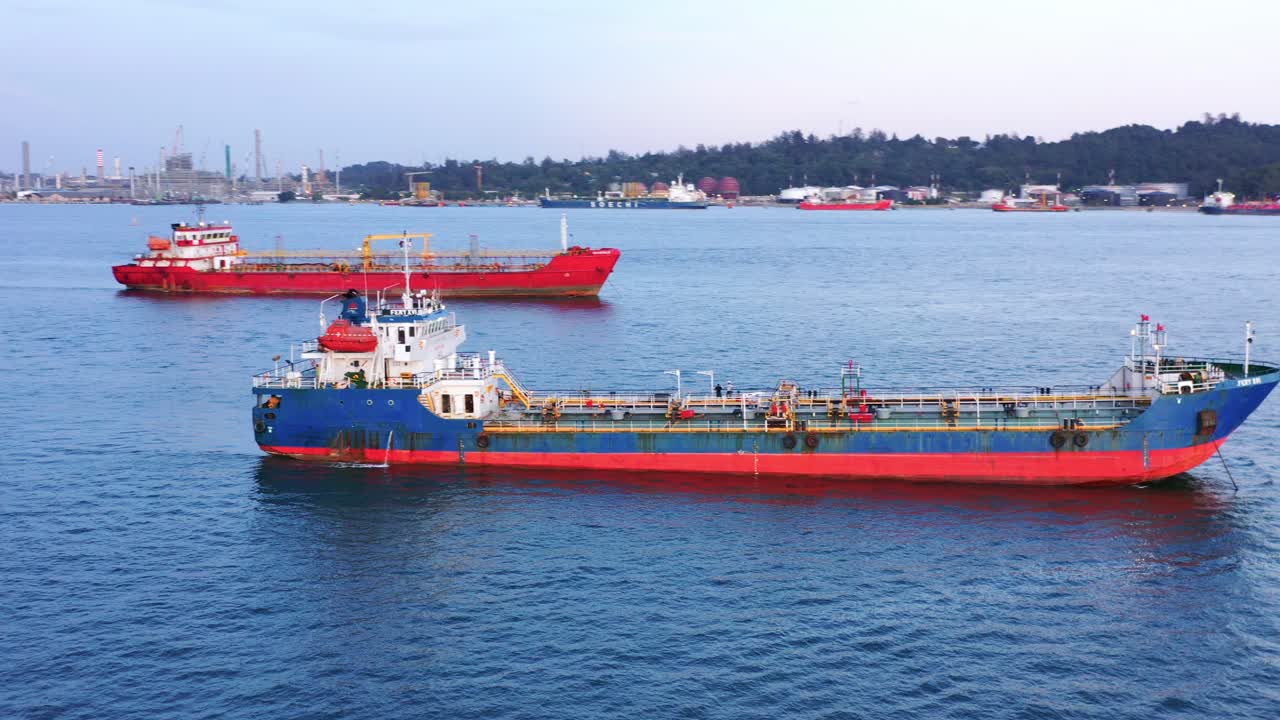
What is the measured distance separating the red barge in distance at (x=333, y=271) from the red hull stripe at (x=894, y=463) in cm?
Result: 5568

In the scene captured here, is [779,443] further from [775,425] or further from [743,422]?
[743,422]

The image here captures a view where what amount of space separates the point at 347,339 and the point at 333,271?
61.9 meters

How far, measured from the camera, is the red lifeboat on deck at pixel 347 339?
137 feet

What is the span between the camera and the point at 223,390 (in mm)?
57531

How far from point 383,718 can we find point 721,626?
8475mm

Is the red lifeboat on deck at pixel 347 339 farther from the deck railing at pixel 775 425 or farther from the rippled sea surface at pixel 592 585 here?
the deck railing at pixel 775 425

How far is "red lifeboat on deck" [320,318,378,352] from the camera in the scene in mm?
41719

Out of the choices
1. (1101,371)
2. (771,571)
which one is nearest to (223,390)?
(771,571)

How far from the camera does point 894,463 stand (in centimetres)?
3959

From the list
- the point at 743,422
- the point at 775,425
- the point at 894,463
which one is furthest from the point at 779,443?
the point at 894,463

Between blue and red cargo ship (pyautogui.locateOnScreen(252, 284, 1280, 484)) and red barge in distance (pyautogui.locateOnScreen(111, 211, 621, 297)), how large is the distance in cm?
5255

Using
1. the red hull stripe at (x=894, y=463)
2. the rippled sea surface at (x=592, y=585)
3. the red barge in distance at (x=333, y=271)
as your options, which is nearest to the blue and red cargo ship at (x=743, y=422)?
the red hull stripe at (x=894, y=463)

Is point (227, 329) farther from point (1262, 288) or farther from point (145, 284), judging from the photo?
point (1262, 288)

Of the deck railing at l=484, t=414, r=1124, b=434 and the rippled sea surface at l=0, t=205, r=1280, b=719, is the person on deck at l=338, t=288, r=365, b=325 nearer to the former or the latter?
the rippled sea surface at l=0, t=205, r=1280, b=719
